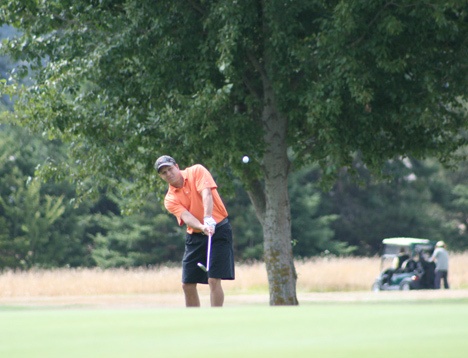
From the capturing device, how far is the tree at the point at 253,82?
722 inches

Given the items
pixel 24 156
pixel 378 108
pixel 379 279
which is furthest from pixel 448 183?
pixel 378 108

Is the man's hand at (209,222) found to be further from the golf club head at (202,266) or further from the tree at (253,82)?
the tree at (253,82)

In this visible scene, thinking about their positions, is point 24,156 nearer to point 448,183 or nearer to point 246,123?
point 448,183

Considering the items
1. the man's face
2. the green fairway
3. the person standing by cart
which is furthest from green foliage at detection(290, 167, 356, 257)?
the green fairway

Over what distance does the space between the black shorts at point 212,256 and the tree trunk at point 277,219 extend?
882 cm

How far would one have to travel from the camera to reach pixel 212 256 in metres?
11.6

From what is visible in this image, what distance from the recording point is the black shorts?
11.6 m

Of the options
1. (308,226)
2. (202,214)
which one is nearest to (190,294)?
(202,214)

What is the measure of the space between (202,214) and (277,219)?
9.53 meters

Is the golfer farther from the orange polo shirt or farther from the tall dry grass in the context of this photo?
the tall dry grass

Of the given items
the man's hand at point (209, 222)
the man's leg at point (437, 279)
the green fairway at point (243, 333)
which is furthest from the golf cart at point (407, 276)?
the green fairway at point (243, 333)

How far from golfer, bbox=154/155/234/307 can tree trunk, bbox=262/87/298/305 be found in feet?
29.6

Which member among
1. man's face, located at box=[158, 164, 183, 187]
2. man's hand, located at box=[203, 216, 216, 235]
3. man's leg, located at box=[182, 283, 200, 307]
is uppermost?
man's face, located at box=[158, 164, 183, 187]

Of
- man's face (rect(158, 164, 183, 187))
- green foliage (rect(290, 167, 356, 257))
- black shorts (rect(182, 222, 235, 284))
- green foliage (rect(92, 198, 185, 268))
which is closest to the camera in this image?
man's face (rect(158, 164, 183, 187))
